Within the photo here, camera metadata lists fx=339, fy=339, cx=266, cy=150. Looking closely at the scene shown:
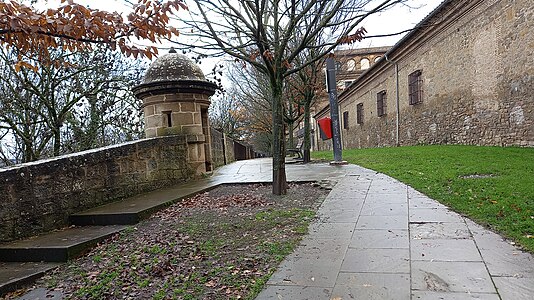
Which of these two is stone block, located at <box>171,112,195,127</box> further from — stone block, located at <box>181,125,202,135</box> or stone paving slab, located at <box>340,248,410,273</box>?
stone paving slab, located at <box>340,248,410,273</box>

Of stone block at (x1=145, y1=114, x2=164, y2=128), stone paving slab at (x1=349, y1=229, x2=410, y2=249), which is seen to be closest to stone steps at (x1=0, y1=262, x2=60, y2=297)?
stone paving slab at (x1=349, y1=229, x2=410, y2=249)

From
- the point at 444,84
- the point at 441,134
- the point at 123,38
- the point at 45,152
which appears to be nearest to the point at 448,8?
the point at 444,84

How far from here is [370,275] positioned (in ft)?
8.66

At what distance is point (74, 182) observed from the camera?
4730mm

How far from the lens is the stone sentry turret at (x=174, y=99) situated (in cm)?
754

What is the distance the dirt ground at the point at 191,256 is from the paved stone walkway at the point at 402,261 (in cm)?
27

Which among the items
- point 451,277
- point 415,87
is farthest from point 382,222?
point 415,87

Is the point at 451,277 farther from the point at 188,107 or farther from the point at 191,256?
the point at 188,107

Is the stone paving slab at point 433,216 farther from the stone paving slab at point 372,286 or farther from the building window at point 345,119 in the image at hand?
the building window at point 345,119

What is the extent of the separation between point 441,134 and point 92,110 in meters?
14.8

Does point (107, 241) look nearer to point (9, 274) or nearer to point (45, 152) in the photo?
point (9, 274)

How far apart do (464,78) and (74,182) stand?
13846 millimetres

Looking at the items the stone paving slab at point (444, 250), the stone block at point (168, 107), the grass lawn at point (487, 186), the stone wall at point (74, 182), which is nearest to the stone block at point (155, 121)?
the stone block at point (168, 107)

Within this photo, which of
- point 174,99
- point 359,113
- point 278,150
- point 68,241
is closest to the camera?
point 68,241
